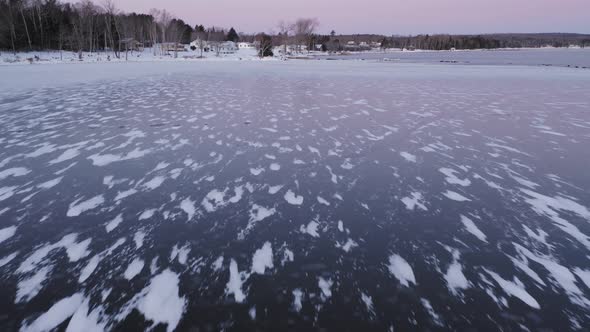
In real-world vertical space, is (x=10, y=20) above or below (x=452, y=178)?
above

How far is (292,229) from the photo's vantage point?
4172mm

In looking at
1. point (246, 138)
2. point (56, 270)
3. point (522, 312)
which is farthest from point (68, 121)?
point (522, 312)

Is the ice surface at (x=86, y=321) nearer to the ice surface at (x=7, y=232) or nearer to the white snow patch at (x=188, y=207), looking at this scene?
the white snow patch at (x=188, y=207)

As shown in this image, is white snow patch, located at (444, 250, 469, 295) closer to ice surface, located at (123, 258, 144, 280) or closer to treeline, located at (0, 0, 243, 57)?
ice surface, located at (123, 258, 144, 280)

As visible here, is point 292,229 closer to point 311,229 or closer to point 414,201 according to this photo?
point 311,229

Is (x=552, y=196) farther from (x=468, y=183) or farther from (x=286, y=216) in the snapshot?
(x=286, y=216)

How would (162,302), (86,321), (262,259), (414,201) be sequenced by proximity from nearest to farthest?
(86,321) → (162,302) → (262,259) → (414,201)

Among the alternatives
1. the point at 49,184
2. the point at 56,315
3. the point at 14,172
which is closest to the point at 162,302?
the point at 56,315

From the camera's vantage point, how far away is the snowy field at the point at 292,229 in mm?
2867

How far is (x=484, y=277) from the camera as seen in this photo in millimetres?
3299

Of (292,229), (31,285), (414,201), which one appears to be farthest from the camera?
(414,201)

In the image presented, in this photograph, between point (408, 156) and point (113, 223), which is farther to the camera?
point (408, 156)

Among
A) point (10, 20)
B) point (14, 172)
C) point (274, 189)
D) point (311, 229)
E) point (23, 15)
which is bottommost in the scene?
point (311, 229)

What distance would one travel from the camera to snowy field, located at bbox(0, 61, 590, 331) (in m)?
2.87
